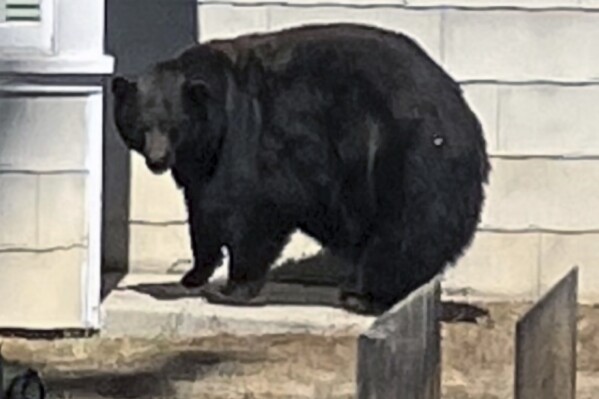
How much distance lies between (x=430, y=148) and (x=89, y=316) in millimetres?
1236

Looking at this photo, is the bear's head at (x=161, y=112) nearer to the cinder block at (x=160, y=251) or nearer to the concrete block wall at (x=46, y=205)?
the concrete block wall at (x=46, y=205)

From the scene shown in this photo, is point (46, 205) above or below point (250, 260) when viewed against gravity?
above

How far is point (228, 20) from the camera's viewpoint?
619 cm

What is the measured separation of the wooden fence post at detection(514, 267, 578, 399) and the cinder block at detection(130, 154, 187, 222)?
4.31m

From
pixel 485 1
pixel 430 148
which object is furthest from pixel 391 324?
pixel 485 1

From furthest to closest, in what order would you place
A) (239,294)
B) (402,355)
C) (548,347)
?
(239,294) → (548,347) → (402,355)

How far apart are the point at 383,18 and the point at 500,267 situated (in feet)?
3.27

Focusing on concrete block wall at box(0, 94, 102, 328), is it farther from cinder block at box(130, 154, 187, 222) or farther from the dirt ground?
cinder block at box(130, 154, 187, 222)

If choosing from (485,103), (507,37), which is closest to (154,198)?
(485,103)

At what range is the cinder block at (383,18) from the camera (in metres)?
6.16

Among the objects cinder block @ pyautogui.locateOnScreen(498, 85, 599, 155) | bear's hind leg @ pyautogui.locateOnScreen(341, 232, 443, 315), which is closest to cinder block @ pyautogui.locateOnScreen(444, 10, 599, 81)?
cinder block @ pyautogui.locateOnScreen(498, 85, 599, 155)

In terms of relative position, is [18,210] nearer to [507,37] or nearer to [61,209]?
[61,209]

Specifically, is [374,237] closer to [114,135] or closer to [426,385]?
[114,135]

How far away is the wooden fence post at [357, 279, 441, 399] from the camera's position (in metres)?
1.71
